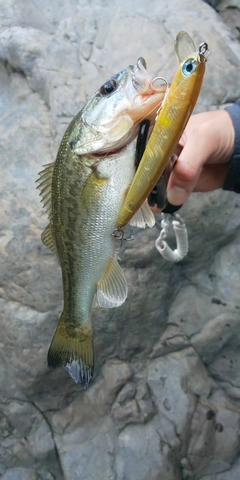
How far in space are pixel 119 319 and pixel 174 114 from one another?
1718mm

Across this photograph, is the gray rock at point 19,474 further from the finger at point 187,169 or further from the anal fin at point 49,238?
the finger at point 187,169

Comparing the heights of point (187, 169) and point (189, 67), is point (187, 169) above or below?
below

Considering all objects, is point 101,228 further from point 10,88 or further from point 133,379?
point 10,88

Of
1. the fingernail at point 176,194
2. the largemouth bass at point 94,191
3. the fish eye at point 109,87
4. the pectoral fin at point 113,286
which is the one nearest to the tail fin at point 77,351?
the largemouth bass at point 94,191

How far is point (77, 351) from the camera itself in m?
Answer: 1.59

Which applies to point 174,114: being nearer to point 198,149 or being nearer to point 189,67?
point 189,67

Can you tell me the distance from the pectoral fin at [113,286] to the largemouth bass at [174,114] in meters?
0.33

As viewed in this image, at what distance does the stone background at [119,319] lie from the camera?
95.2 inches

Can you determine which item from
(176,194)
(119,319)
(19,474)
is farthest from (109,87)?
(19,474)

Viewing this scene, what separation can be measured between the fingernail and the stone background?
859mm

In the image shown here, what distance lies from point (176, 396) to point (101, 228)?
5.15 feet

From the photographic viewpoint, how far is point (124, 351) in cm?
256

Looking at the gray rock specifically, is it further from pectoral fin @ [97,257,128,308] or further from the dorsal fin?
the dorsal fin

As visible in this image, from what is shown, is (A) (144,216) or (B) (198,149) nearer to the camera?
(A) (144,216)
